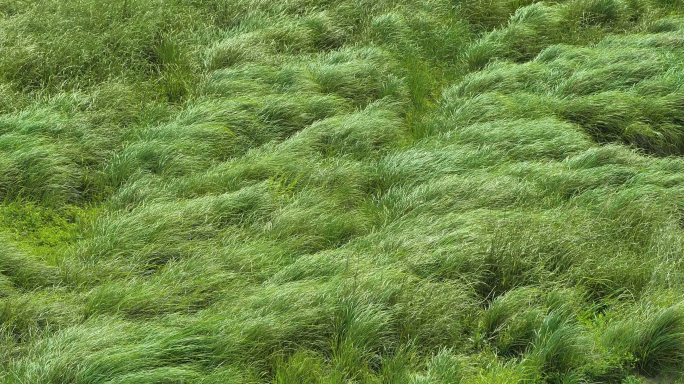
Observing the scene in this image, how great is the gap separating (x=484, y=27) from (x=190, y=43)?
11.1 feet

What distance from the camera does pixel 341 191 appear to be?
19.5 ft

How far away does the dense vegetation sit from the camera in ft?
14.1

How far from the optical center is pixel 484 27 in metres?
9.16

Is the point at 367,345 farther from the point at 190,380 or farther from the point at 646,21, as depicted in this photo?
the point at 646,21

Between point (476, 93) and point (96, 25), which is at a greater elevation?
Result: point (96, 25)

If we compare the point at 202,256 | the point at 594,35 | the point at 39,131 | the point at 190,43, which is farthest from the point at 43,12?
the point at 594,35

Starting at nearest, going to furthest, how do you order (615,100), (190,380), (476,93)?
(190,380)
(615,100)
(476,93)

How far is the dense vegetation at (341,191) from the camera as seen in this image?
4.29 m

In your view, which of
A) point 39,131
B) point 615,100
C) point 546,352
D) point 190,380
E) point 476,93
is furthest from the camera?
point 476,93

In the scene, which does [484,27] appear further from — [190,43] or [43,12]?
[43,12]

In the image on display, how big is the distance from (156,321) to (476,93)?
4.21 meters

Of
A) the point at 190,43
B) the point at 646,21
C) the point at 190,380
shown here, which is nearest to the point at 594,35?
the point at 646,21

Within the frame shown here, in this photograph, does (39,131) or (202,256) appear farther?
(39,131)

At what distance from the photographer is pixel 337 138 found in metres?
6.64
